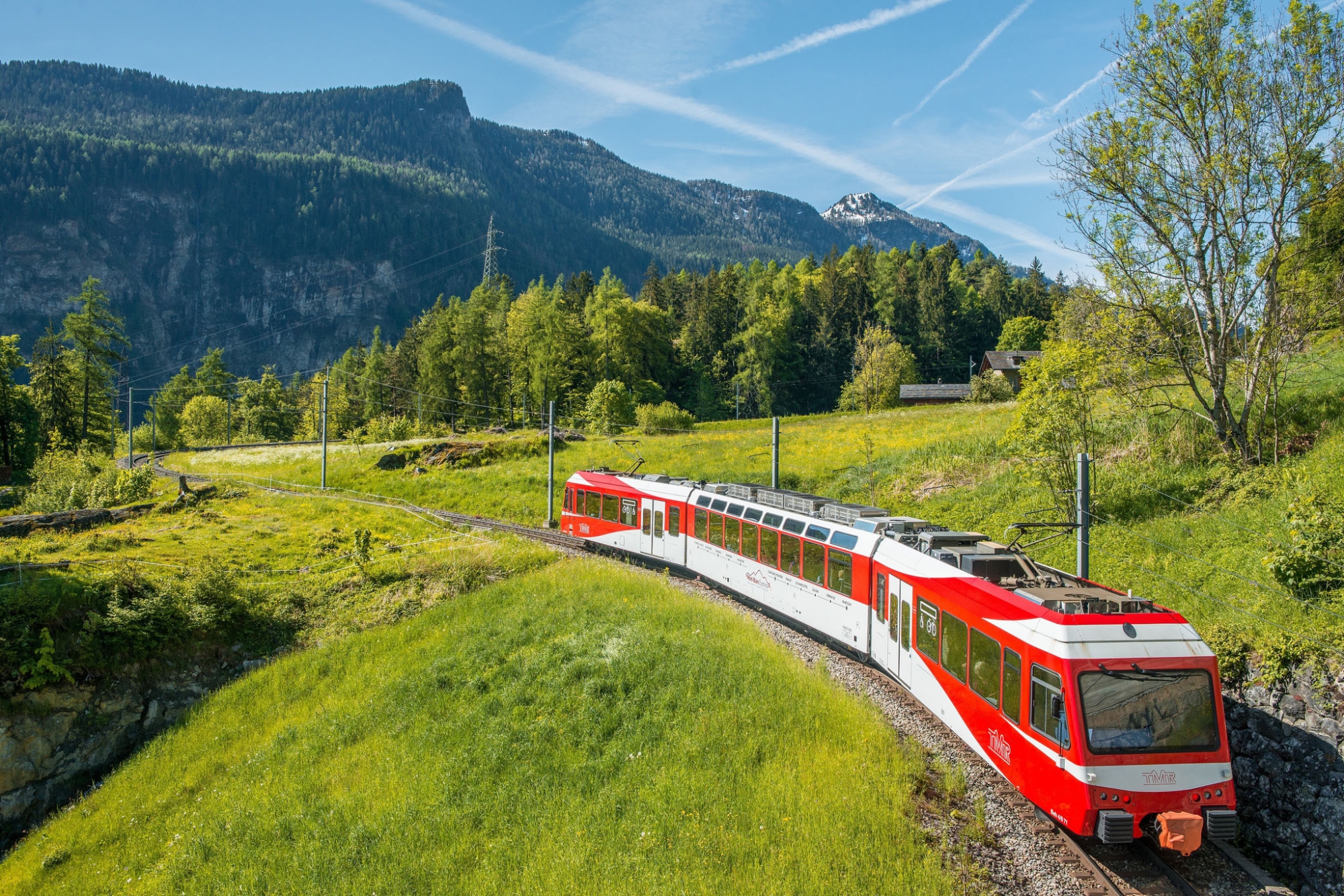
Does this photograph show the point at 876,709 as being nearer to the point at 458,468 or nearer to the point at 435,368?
the point at 458,468

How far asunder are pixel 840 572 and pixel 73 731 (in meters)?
18.8

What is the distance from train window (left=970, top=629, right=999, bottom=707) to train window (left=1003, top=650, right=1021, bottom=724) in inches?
9.3

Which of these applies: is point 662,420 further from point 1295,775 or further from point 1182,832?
point 1182,832

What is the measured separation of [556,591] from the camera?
22672 millimetres

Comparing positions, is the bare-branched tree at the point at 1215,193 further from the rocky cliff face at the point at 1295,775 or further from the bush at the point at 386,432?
the bush at the point at 386,432

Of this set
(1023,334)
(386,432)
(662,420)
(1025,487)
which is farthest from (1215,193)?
(1023,334)

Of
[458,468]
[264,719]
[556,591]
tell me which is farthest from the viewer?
[458,468]

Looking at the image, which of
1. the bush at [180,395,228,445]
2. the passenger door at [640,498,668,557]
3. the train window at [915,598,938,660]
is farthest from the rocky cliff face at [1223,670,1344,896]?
the bush at [180,395,228,445]

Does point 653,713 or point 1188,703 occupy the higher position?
point 1188,703

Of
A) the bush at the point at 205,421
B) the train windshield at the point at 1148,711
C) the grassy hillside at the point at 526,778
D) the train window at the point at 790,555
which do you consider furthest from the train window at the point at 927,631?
the bush at the point at 205,421

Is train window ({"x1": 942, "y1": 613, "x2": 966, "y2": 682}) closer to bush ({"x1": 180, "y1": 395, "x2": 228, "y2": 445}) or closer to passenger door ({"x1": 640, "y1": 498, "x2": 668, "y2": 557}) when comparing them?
passenger door ({"x1": 640, "y1": 498, "x2": 668, "y2": 557})

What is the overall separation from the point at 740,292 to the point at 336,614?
282ft

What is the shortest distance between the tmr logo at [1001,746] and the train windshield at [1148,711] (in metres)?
1.62

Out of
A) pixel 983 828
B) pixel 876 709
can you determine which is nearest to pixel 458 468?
pixel 876 709
